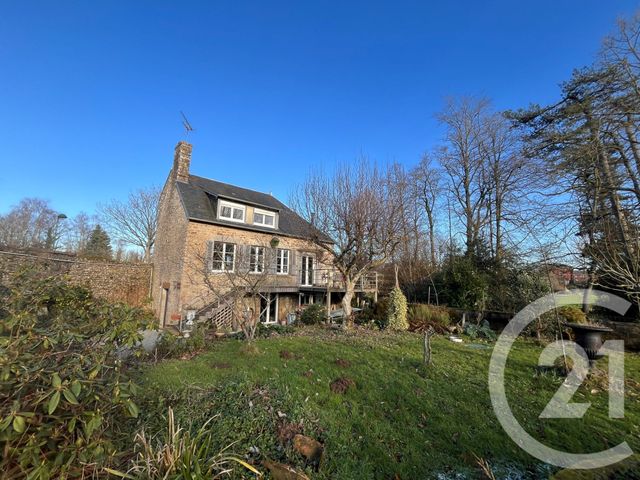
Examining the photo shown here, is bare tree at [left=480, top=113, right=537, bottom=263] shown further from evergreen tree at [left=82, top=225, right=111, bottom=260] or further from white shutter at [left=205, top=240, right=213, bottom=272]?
evergreen tree at [left=82, top=225, right=111, bottom=260]

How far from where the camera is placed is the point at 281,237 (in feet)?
55.6

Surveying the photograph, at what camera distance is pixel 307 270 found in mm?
18156

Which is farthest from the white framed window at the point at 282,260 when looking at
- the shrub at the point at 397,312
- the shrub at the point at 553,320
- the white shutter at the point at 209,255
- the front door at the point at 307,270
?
the shrub at the point at 553,320

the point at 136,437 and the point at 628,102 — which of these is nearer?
the point at 136,437

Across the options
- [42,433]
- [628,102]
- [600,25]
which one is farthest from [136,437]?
[600,25]

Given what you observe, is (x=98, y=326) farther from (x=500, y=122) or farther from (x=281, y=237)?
(x=500, y=122)

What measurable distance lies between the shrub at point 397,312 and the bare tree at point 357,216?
1.44m

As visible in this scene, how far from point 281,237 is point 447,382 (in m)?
12.9

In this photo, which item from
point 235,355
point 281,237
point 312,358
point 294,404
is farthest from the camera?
point 281,237

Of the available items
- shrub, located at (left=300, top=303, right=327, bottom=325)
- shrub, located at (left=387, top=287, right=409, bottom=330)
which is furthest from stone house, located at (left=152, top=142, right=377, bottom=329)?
shrub, located at (left=387, top=287, right=409, bottom=330)

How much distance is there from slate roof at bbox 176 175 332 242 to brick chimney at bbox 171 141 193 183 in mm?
439

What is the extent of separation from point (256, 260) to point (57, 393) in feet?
41.6

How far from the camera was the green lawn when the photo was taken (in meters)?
3.06
